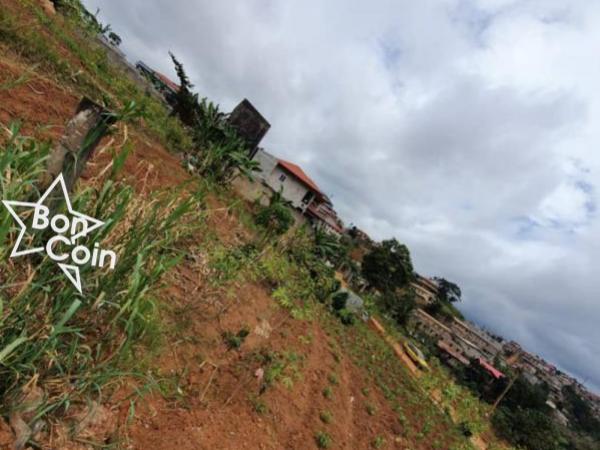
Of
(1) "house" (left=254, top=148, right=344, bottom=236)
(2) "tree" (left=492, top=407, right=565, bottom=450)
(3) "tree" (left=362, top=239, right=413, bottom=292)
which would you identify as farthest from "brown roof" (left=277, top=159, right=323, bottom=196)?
(2) "tree" (left=492, top=407, right=565, bottom=450)

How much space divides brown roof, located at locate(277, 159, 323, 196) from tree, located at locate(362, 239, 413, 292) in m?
7.94

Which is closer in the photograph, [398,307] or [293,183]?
[398,307]

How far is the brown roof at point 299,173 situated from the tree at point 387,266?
313 inches

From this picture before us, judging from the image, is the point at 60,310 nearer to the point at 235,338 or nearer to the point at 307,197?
the point at 235,338

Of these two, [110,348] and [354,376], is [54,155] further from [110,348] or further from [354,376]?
[354,376]

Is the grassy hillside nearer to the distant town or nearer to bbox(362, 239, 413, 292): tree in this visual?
the distant town

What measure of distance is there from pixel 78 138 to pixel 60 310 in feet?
3.64

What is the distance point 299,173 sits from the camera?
32156 millimetres

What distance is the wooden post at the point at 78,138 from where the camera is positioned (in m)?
2.23

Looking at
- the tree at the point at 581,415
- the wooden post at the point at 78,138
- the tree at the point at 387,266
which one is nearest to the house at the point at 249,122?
the wooden post at the point at 78,138

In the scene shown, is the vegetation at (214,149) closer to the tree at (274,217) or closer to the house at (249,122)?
the tree at (274,217)

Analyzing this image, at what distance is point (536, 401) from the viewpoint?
75.8 ft

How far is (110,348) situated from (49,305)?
0.52m

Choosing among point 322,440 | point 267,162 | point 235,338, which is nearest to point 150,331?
point 235,338
